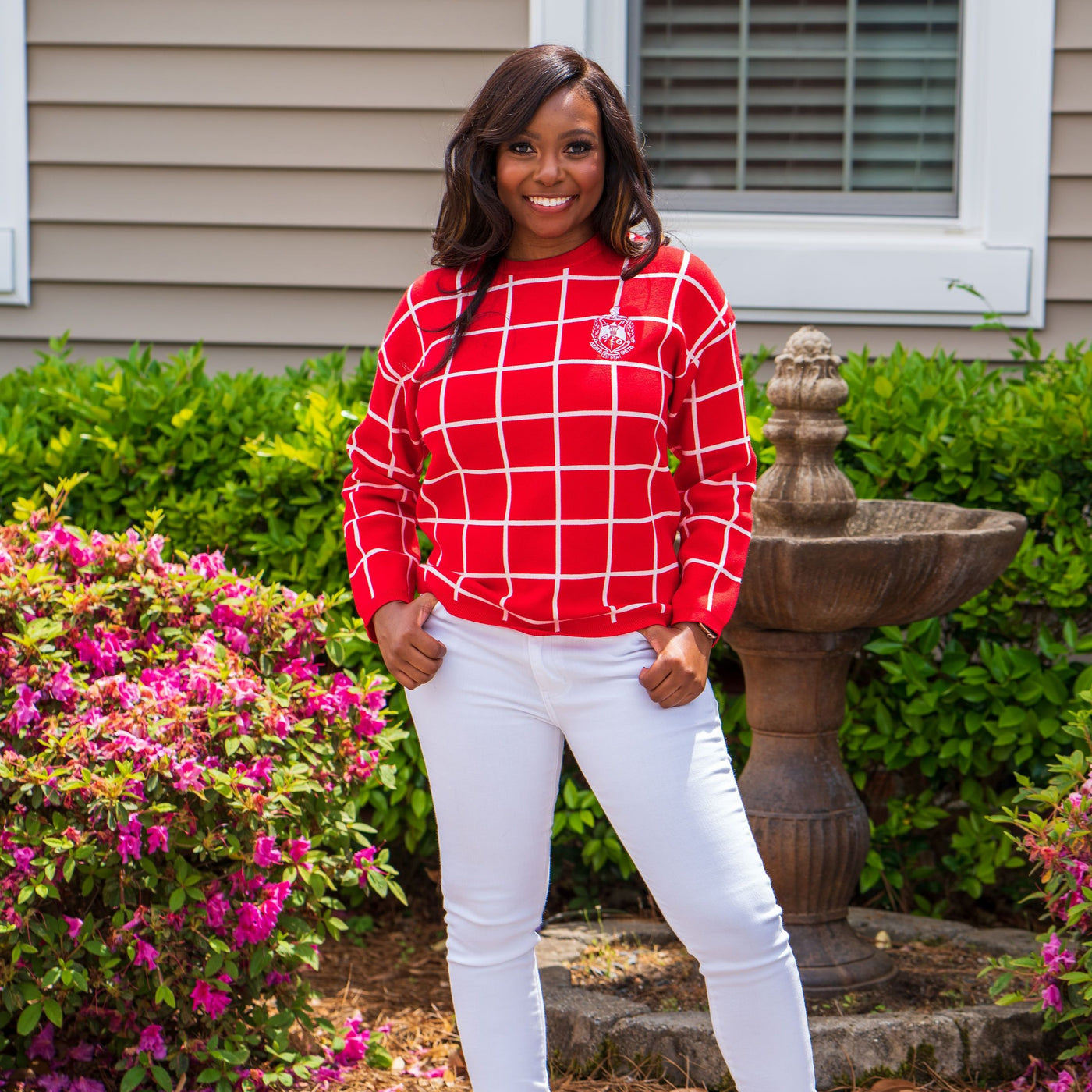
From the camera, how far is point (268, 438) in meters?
3.42

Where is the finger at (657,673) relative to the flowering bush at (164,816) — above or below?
above

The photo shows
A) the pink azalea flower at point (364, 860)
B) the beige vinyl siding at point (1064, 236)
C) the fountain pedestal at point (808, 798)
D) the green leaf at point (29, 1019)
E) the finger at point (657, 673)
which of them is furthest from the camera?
the beige vinyl siding at point (1064, 236)

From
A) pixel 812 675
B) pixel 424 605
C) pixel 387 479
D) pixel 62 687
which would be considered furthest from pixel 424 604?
pixel 812 675

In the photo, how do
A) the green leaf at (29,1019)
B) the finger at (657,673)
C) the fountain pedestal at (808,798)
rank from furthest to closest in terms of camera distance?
the fountain pedestal at (808,798)
the green leaf at (29,1019)
the finger at (657,673)

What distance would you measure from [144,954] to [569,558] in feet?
3.59

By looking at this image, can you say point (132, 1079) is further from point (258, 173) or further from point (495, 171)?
point (258, 173)

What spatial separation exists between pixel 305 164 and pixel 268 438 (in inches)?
41.6

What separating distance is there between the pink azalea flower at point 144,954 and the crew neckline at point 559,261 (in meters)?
1.29

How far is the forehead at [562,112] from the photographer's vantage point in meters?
1.83

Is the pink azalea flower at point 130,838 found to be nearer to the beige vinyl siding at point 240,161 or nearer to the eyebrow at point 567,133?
the eyebrow at point 567,133

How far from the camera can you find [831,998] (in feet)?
9.00

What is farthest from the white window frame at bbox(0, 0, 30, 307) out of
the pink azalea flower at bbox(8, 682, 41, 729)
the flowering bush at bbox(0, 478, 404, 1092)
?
the pink azalea flower at bbox(8, 682, 41, 729)

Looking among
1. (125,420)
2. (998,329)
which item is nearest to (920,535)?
(998,329)

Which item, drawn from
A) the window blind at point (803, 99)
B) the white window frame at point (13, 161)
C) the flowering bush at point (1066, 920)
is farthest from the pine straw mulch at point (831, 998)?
the white window frame at point (13, 161)
